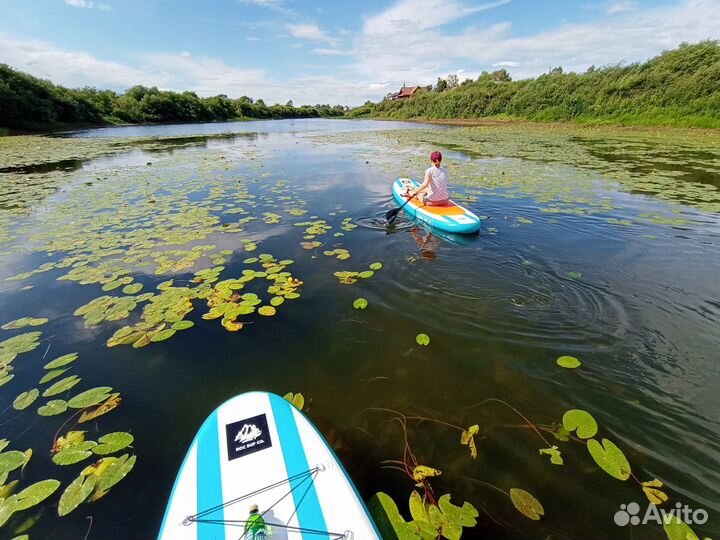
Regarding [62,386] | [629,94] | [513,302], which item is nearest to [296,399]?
[62,386]

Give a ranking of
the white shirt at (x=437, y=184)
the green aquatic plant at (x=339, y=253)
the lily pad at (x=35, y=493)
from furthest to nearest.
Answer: the white shirt at (x=437, y=184) → the green aquatic plant at (x=339, y=253) → the lily pad at (x=35, y=493)

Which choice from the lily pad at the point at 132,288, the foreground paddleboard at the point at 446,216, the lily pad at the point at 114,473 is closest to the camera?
the lily pad at the point at 114,473

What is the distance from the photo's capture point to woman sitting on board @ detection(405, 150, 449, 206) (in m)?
5.76

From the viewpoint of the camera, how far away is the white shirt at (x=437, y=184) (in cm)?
576

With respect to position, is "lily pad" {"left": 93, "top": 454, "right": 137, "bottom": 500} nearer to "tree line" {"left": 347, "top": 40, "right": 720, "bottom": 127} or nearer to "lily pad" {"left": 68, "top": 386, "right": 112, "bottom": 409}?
"lily pad" {"left": 68, "top": 386, "right": 112, "bottom": 409}

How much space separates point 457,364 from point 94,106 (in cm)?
5551

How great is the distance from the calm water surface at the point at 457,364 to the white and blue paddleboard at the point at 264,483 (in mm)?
298

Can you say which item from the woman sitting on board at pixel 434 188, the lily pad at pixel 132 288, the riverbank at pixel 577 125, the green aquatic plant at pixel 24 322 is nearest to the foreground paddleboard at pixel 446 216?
the woman sitting on board at pixel 434 188

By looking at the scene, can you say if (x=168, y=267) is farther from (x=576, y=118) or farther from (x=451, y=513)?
(x=576, y=118)

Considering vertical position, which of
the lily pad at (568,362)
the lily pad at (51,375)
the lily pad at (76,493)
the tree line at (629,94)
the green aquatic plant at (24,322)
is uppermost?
the tree line at (629,94)

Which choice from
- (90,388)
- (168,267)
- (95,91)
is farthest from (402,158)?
(95,91)

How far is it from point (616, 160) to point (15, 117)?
4442 cm

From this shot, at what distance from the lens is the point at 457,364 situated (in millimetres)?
2699

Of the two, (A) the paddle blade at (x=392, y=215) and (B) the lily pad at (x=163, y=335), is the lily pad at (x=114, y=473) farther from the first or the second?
(A) the paddle blade at (x=392, y=215)
